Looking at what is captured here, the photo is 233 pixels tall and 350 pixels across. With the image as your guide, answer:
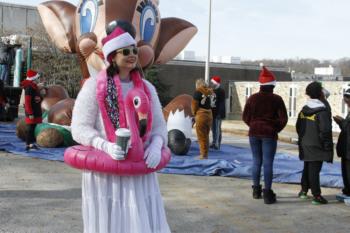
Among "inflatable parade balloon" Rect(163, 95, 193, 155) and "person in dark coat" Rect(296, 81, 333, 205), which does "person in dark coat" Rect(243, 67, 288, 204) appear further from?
"inflatable parade balloon" Rect(163, 95, 193, 155)

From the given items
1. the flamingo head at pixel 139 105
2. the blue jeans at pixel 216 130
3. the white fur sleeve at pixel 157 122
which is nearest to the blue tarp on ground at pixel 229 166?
the blue jeans at pixel 216 130

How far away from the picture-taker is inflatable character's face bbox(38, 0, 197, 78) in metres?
8.44

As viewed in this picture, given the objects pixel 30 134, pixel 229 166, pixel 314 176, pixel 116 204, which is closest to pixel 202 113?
pixel 229 166

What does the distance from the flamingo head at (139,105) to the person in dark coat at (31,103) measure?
7.01m

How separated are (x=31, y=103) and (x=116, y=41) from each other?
7015mm

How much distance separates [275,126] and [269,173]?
2.01 feet

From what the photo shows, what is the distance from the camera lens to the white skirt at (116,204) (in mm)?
3365

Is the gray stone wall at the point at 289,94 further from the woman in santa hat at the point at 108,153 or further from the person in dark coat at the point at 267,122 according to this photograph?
the woman in santa hat at the point at 108,153

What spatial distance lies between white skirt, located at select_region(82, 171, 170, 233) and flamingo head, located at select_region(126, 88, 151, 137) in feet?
1.22

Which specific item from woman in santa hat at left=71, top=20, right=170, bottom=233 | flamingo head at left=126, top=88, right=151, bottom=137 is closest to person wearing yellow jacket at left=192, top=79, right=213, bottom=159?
woman in santa hat at left=71, top=20, right=170, bottom=233

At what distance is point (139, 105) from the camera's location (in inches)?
133

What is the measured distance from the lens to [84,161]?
333 cm

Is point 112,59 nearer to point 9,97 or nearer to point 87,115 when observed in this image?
point 87,115

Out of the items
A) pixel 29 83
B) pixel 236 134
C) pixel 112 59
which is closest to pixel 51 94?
pixel 29 83
